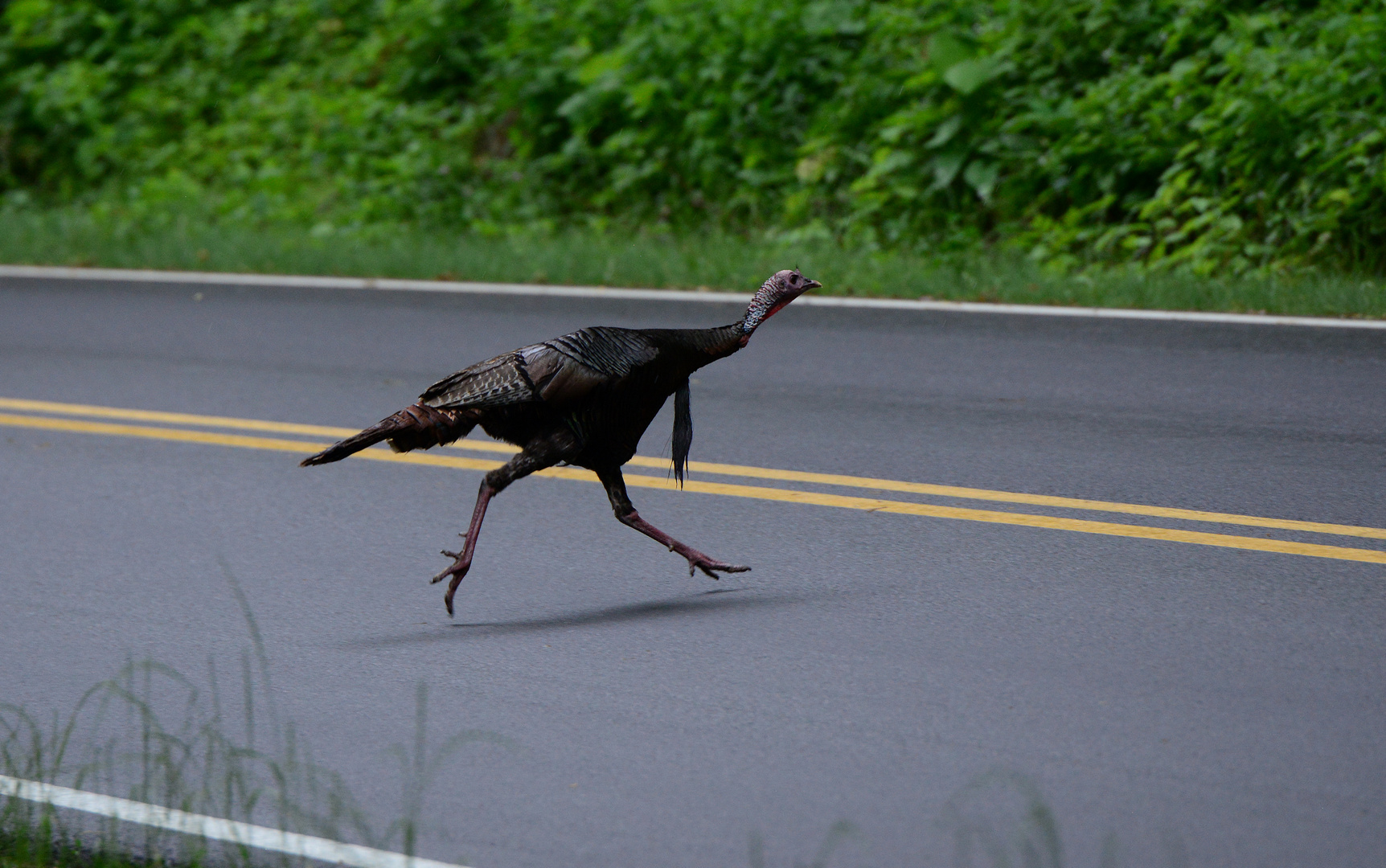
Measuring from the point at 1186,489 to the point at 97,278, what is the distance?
9.19m

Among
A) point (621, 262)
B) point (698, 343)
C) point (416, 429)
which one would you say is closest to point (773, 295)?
point (698, 343)

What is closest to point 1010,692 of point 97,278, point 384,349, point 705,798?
point 705,798

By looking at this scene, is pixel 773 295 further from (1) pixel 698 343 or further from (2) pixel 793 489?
(2) pixel 793 489

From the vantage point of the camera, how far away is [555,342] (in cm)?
460

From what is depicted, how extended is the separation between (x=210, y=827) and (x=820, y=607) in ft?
6.64

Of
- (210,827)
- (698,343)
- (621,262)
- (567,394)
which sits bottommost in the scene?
(210,827)

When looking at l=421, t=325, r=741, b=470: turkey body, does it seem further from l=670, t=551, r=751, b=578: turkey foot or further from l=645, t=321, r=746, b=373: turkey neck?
l=670, t=551, r=751, b=578: turkey foot

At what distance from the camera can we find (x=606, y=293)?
10.5 metres

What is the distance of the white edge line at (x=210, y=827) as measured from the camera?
10.9ft

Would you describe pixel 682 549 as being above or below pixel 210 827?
above

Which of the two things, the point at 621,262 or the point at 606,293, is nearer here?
the point at 606,293

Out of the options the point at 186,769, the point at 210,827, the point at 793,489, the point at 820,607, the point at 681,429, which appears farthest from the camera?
the point at 793,489

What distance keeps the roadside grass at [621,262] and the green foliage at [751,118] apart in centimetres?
42

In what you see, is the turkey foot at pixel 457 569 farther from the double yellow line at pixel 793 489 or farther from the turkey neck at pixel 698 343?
the double yellow line at pixel 793 489
